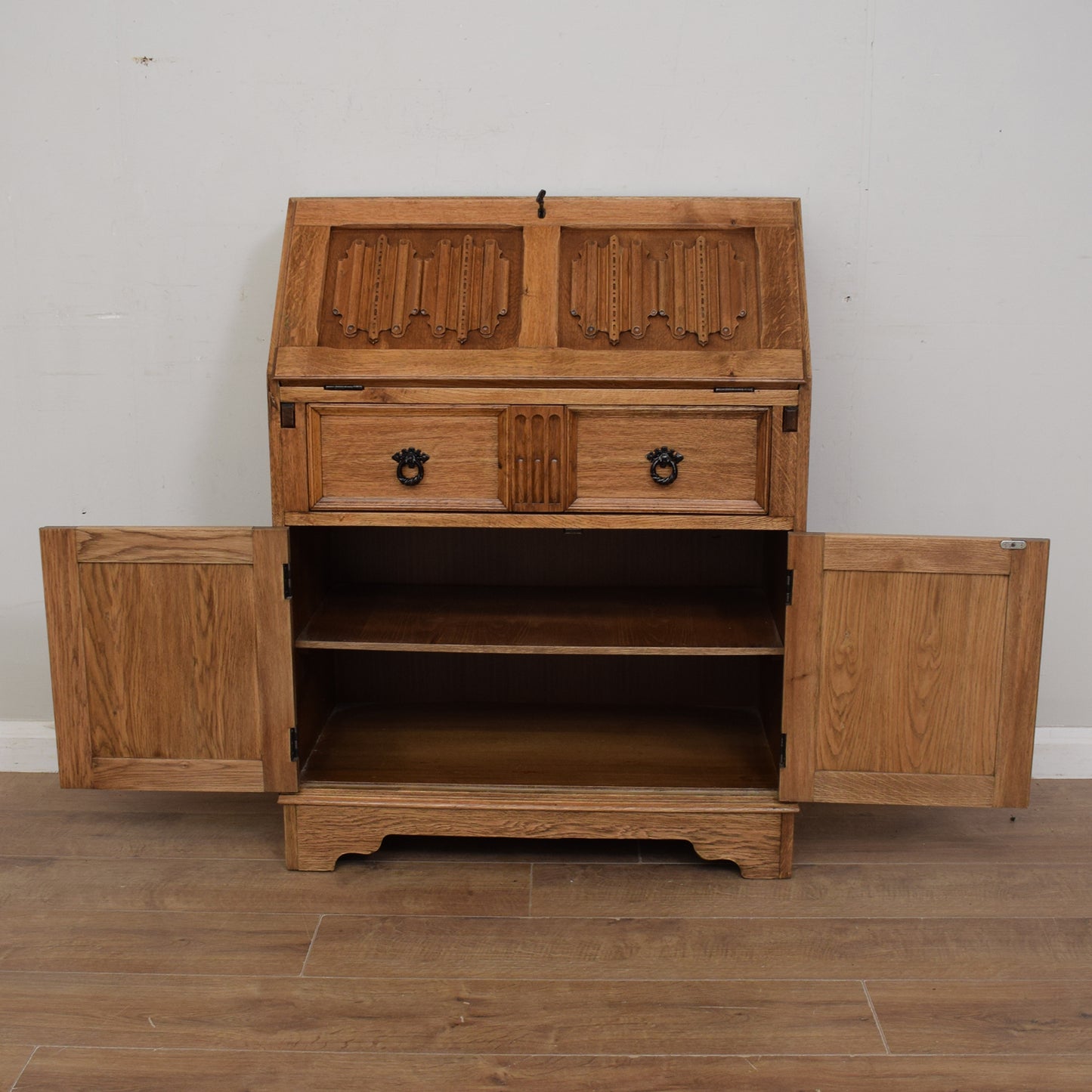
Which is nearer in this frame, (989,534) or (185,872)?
(185,872)

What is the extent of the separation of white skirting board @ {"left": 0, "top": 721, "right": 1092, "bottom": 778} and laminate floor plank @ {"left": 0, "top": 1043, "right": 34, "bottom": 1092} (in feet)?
4.05

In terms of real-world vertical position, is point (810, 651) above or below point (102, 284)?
below

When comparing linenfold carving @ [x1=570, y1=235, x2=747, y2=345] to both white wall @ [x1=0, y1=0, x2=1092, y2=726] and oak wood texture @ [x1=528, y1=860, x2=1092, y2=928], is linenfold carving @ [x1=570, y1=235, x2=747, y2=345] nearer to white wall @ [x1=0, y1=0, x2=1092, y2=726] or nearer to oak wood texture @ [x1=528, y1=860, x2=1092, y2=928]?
white wall @ [x1=0, y1=0, x2=1092, y2=726]

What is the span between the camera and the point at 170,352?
263cm

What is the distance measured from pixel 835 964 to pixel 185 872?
1.43 meters

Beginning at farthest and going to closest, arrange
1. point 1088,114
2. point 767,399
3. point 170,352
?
point 170,352
point 1088,114
point 767,399

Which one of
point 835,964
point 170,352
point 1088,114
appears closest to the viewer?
point 835,964

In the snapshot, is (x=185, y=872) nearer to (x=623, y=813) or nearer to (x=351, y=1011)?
(x=351, y=1011)

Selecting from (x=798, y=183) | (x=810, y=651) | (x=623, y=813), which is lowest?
(x=623, y=813)

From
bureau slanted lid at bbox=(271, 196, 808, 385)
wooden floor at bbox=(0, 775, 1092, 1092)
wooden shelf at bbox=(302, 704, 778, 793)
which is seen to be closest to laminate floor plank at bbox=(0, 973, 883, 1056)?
wooden floor at bbox=(0, 775, 1092, 1092)

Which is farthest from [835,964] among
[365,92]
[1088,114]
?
[365,92]

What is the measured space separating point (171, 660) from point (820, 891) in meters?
1.53

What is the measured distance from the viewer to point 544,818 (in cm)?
226

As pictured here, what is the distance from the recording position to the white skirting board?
2.76 m
